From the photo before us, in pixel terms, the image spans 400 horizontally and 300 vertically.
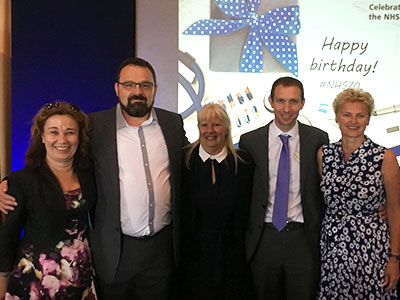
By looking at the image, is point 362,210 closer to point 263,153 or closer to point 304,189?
point 304,189

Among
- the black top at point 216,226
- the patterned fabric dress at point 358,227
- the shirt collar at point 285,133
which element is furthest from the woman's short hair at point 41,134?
the patterned fabric dress at point 358,227

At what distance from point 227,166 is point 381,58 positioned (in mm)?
1970

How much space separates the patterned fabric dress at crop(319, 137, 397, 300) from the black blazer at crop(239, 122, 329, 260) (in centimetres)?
13

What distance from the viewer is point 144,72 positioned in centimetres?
246

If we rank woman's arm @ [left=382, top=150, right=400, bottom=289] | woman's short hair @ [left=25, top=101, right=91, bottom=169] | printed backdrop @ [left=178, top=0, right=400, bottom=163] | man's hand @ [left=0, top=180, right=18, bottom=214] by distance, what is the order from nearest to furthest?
1. man's hand @ [left=0, top=180, right=18, bottom=214]
2. woman's short hair @ [left=25, top=101, right=91, bottom=169]
3. woman's arm @ [left=382, top=150, right=400, bottom=289]
4. printed backdrop @ [left=178, top=0, right=400, bottom=163]

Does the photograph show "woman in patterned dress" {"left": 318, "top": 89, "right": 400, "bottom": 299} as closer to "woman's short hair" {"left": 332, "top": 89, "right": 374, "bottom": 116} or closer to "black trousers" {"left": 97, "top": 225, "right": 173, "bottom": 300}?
"woman's short hair" {"left": 332, "top": 89, "right": 374, "bottom": 116}

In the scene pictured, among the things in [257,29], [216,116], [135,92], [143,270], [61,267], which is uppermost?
[257,29]

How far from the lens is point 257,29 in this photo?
11.9ft

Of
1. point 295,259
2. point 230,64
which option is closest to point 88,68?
point 230,64

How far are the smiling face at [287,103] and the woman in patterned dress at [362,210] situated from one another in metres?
0.25

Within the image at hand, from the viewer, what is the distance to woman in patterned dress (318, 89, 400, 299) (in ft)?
7.57

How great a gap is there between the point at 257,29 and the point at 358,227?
1.99 m

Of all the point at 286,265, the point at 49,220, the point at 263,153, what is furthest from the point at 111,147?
the point at 286,265

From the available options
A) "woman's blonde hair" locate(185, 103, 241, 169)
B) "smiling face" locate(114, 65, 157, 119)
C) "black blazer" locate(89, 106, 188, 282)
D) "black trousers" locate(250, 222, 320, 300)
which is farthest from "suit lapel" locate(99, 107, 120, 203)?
"black trousers" locate(250, 222, 320, 300)
